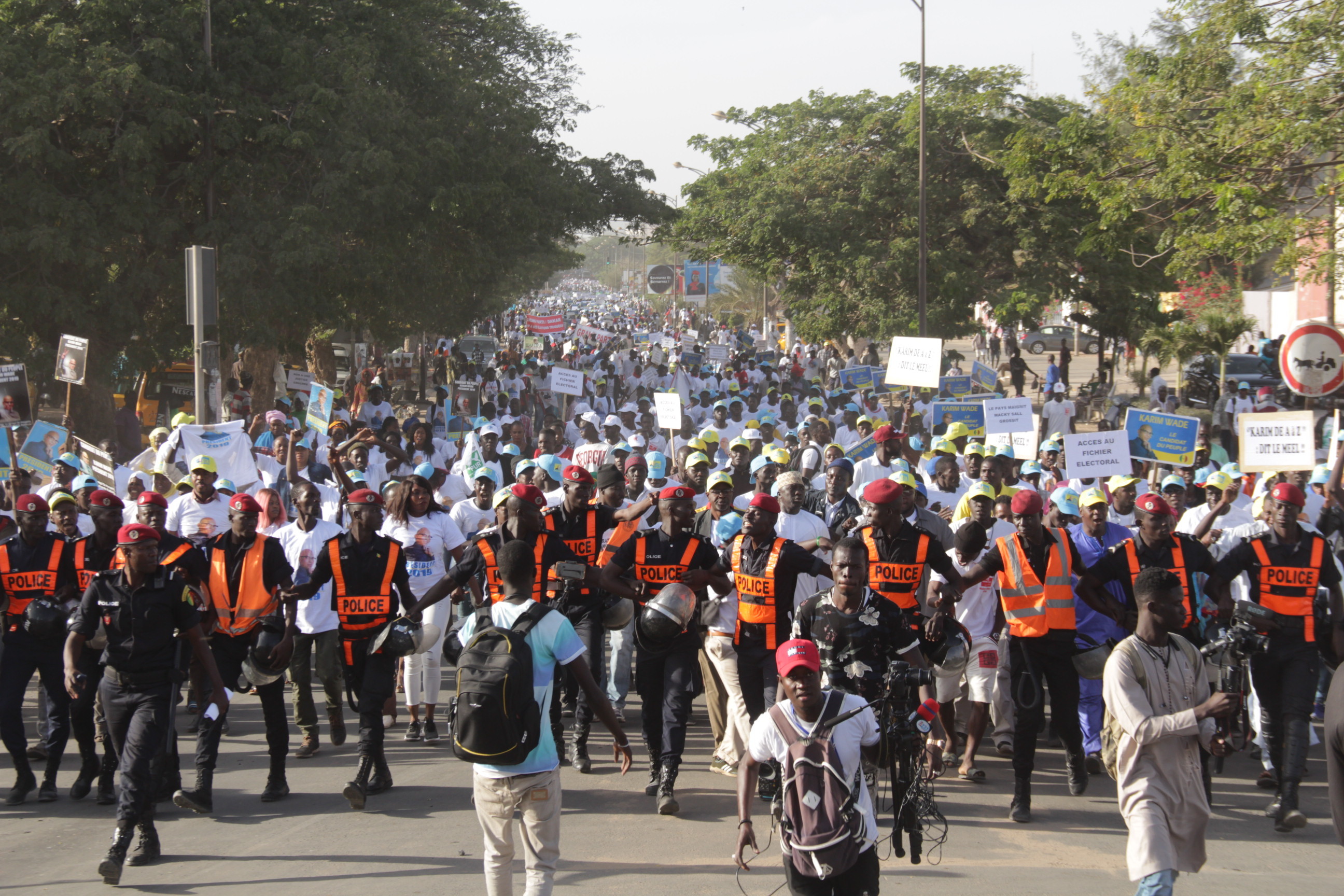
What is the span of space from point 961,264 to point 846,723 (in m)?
25.5

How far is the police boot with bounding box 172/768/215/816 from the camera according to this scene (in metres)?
7.37

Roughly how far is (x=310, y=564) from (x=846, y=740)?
508 centimetres

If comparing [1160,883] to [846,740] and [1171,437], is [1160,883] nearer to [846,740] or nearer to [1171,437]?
[846,740]

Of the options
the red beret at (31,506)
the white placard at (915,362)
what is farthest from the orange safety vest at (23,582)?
the white placard at (915,362)

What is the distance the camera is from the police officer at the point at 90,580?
752 cm

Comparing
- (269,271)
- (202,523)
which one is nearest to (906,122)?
(269,271)

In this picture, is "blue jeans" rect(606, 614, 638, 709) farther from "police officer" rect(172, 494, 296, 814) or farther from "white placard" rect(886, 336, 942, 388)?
"white placard" rect(886, 336, 942, 388)

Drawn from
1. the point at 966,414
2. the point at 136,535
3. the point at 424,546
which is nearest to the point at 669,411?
the point at 966,414

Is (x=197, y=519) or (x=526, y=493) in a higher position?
(x=526, y=493)

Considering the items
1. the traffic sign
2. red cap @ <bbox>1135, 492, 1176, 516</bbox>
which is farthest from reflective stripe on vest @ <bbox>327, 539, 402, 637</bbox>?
the traffic sign

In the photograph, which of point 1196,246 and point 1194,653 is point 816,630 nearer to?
point 1194,653

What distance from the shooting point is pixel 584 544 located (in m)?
8.51

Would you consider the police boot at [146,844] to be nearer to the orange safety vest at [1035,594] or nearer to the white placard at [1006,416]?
the orange safety vest at [1035,594]

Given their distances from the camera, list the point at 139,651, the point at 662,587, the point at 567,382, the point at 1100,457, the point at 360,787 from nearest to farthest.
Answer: the point at 139,651
the point at 360,787
the point at 662,587
the point at 1100,457
the point at 567,382
